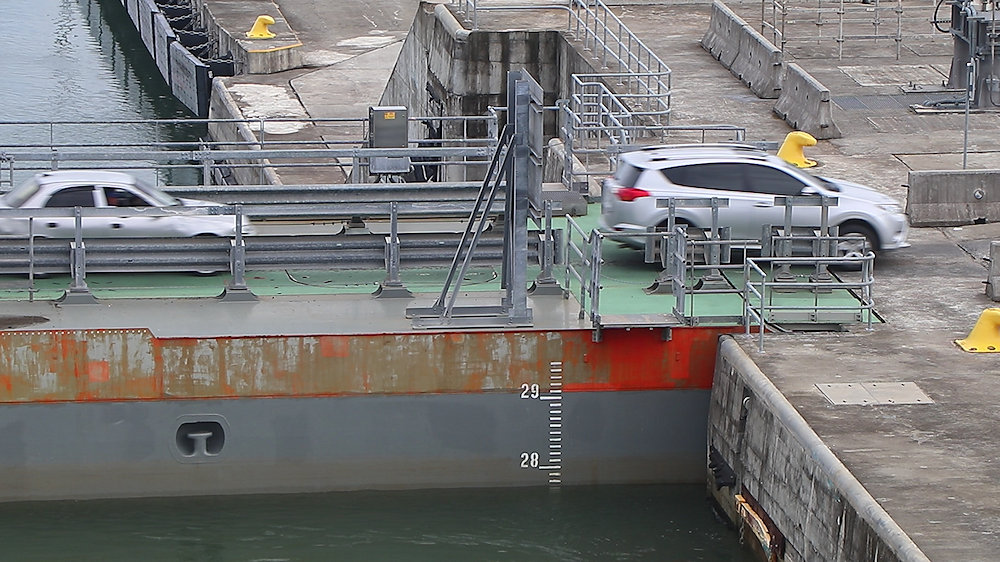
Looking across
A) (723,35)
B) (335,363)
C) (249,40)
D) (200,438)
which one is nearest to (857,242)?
(335,363)

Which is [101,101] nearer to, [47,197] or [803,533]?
[47,197]

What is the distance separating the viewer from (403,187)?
25.2 m

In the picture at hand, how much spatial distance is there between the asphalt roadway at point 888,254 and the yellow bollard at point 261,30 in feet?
4.27

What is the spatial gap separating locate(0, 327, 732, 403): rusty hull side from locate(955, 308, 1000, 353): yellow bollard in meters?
2.71

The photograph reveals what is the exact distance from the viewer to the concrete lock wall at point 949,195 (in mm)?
26328

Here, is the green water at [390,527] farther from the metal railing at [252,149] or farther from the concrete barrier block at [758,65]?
the concrete barrier block at [758,65]

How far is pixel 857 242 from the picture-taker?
23.1 metres

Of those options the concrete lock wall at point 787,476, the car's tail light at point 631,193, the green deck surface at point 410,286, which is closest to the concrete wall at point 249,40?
the green deck surface at point 410,286

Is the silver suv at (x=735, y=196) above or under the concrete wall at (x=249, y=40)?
under

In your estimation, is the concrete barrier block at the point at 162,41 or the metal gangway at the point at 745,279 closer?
the metal gangway at the point at 745,279

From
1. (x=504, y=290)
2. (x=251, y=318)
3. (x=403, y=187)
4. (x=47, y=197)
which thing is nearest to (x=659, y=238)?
(x=504, y=290)

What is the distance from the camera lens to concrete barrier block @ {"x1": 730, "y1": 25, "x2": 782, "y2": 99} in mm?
33625

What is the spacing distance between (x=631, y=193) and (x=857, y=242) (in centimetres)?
288

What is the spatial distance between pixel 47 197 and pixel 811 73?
56.2 feet
